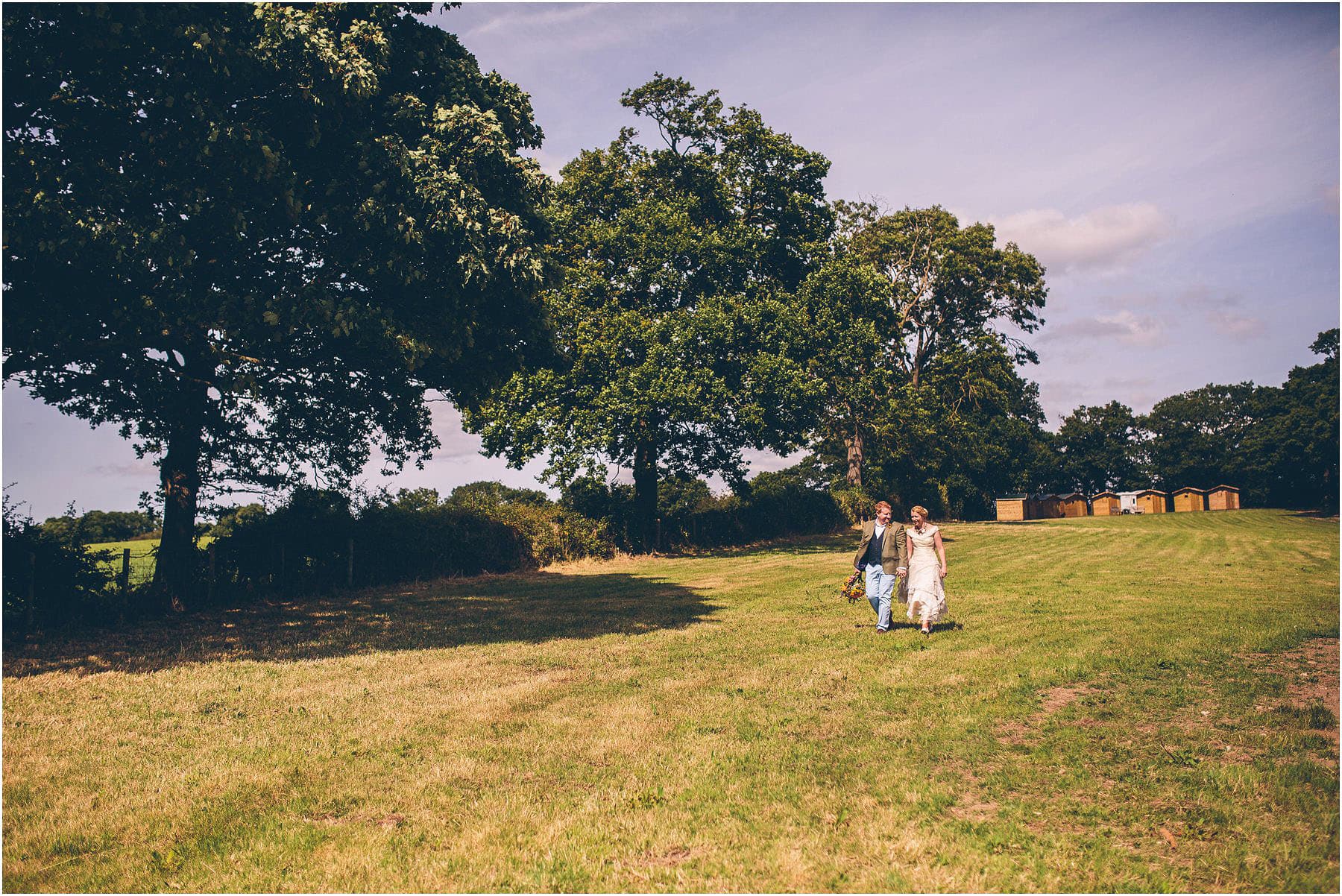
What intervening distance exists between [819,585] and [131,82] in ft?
58.1

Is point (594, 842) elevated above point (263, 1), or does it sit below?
below

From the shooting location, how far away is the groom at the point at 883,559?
1356 cm

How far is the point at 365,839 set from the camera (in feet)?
18.6

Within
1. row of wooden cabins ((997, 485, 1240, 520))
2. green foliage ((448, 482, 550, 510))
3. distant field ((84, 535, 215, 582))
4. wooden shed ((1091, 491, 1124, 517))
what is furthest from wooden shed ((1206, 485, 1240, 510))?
distant field ((84, 535, 215, 582))

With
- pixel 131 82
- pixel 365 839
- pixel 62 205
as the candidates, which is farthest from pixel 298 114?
pixel 365 839

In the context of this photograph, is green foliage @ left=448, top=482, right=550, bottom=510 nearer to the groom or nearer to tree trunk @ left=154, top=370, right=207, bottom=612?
tree trunk @ left=154, top=370, right=207, bottom=612

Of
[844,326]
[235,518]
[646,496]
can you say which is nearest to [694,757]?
[235,518]

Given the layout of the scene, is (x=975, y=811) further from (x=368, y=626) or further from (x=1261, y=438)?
(x=1261, y=438)

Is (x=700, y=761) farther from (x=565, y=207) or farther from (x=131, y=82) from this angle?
(x=565, y=207)

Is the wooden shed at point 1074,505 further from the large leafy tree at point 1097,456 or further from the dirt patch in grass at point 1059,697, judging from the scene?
the dirt patch in grass at point 1059,697

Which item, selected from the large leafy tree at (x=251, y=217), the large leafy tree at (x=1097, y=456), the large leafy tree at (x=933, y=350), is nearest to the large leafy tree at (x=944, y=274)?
the large leafy tree at (x=933, y=350)

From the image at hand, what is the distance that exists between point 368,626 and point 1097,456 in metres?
101

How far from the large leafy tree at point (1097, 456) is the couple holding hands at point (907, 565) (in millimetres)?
94270

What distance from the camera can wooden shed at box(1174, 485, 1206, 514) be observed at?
89750 millimetres
